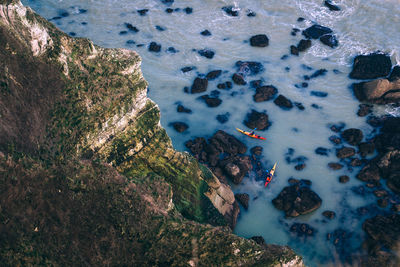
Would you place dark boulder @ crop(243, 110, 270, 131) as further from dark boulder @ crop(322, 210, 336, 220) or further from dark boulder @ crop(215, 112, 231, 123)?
dark boulder @ crop(322, 210, 336, 220)

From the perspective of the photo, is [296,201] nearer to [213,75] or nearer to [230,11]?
[213,75]

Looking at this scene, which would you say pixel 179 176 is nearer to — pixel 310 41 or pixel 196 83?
pixel 196 83

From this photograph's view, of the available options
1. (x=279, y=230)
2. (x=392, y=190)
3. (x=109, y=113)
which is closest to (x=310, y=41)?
(x=392, y=190)

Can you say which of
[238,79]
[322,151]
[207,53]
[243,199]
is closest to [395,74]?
[322,151]

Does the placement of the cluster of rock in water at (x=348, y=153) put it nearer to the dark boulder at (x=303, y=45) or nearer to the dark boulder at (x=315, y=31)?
the dark boulder at (x=303, y=45)

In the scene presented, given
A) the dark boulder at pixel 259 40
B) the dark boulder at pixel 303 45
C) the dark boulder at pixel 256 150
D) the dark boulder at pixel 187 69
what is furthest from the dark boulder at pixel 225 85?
the dark boulder at pixel 303 45
